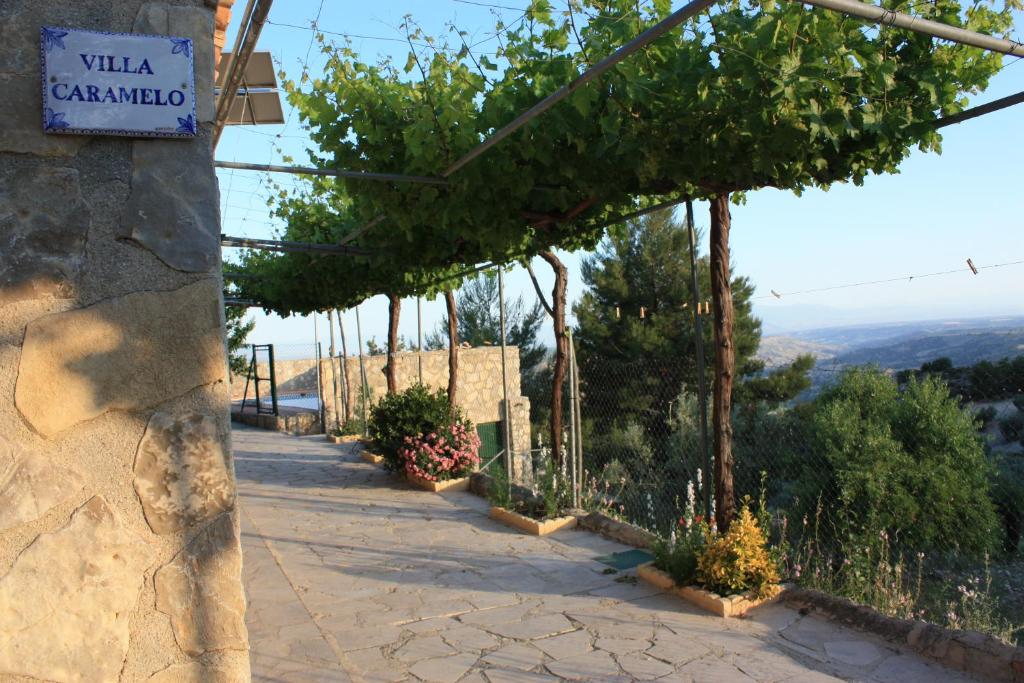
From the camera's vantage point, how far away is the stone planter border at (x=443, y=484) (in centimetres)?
832

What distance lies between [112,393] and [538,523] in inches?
191

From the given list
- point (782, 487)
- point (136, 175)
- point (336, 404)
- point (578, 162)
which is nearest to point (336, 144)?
point (578, 162)

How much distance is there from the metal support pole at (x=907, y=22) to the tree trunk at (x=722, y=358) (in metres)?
2.26

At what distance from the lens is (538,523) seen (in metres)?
6.35

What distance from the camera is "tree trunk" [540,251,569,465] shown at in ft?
22.8

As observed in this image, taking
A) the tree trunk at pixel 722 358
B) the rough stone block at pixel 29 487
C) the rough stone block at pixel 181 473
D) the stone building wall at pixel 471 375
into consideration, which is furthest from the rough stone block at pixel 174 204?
the stone building wall at pixel 471 375

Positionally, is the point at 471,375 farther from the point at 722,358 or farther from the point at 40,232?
the point at 40,232

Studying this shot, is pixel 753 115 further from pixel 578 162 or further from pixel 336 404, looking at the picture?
pixel 336 404

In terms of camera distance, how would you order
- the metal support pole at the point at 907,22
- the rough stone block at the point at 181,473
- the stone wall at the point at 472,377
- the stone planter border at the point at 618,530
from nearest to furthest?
the rough stone block at the point at 181,473
the metal support pole at the point at 907,22
the stone planter border at the point at 618,530
the stone wall at the point at 472,377

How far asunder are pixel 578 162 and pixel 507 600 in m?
2.75

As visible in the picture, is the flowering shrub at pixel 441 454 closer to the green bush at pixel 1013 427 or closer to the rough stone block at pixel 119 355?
the rough stone block at pixel 119 355

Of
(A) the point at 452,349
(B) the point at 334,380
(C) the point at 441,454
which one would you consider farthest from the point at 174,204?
(B) the point at 334,380

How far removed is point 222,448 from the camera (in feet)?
6.30

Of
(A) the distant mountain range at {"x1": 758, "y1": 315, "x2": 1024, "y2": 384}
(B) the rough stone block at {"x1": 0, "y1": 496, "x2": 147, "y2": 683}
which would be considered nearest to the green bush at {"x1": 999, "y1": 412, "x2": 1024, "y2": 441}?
A: (A) the distant mountain range at {"x1": 758, "y1": 315, "x2": 1024, "y2": 384}
